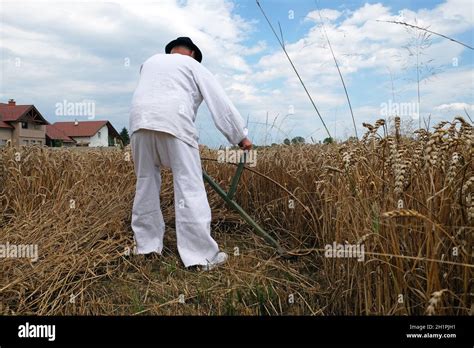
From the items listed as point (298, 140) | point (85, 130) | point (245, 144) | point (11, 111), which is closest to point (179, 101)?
point (245, 144)

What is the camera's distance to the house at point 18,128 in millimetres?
5190

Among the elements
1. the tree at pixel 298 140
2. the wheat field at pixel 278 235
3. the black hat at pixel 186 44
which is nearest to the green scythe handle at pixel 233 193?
the wheat field at pixel 278 235

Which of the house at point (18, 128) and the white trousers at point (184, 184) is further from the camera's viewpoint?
the house at point (18, 128)

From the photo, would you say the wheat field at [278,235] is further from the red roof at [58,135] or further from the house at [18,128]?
the red roof at [58,135]

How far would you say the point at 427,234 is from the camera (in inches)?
60.7

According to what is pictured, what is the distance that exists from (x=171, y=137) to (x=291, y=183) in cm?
128

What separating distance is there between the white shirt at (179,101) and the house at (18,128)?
279 centimetres

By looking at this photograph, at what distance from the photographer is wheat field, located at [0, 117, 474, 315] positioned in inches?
63.1

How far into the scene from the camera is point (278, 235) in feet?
10.9

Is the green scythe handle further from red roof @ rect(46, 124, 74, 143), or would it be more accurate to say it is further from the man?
red roof @ rect(46, 124, 74, 143)

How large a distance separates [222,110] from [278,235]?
44.0 inches

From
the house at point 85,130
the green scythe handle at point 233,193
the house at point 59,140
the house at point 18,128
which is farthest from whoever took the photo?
the house at point 85,130

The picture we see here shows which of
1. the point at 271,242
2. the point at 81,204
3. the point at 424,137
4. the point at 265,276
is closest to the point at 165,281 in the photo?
the point at 265,276

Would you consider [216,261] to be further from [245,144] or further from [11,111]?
[11,111]
